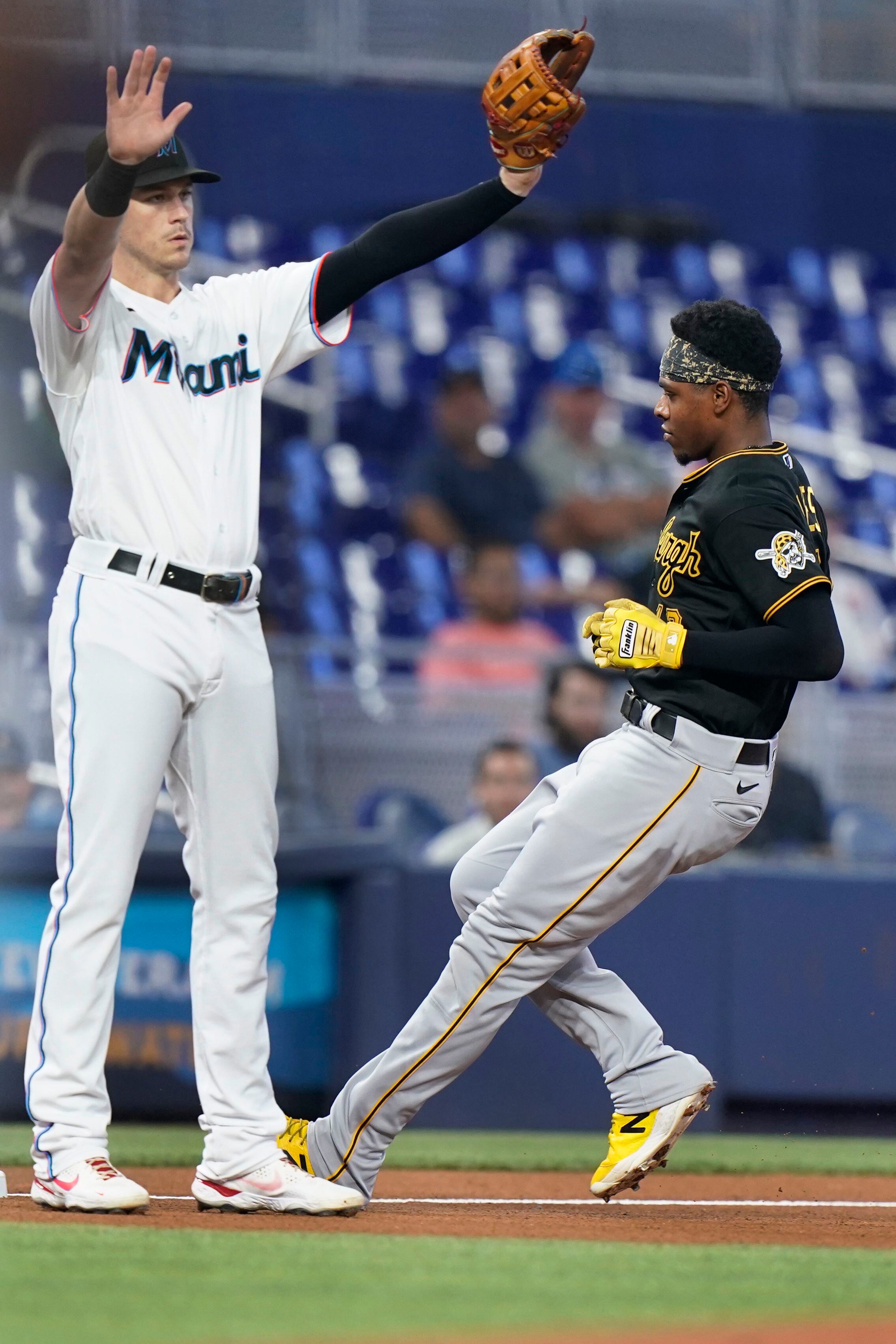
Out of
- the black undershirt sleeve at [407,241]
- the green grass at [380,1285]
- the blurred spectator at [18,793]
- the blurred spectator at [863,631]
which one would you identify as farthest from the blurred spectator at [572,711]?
the green grass at [380,1285]

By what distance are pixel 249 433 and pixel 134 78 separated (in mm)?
677

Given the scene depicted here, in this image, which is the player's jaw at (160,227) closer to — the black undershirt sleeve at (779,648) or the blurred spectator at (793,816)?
the black undershirt sleeve at (779,648)

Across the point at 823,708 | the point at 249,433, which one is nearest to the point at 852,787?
the point at 823,708

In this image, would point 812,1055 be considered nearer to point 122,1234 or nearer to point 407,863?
point 407,863

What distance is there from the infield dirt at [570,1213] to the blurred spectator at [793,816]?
2.11m

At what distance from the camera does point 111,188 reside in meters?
3.12

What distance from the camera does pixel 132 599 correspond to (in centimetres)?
337

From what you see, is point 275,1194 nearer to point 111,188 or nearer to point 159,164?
point 111,188

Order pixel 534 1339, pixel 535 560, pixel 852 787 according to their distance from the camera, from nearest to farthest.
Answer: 1. pixel 534 1339
2. pixel 852 787
3. pixel 535 560

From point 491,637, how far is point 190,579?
4.67 metres

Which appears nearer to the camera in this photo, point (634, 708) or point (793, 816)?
point (634, 708)

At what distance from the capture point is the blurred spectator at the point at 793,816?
267 inches

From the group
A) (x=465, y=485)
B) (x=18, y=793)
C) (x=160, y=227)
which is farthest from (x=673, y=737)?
(x=465, y=485)

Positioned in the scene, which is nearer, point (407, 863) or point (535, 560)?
point (407, 863)
